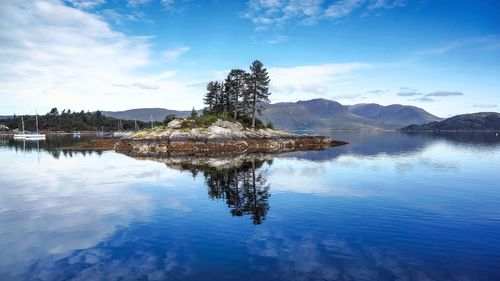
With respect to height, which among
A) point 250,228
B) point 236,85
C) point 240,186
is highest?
point 236,85

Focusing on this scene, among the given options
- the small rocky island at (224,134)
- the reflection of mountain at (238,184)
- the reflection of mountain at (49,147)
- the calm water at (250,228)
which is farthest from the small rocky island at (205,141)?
the calm water at (250,228)

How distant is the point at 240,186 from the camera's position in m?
40.2

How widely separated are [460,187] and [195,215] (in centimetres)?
3051

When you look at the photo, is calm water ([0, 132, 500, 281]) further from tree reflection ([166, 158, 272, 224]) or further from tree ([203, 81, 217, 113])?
tree ([203, 81, 217, 113])

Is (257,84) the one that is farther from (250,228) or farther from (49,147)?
(250,228)

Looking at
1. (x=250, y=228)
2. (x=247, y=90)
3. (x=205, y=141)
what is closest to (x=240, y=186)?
(x=250, y=228)

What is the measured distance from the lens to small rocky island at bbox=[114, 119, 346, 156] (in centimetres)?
8956

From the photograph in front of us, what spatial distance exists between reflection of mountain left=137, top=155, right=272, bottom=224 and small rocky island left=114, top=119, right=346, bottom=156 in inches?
1004

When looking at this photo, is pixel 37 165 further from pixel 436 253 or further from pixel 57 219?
pixel 436 253

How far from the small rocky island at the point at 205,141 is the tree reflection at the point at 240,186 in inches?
1076

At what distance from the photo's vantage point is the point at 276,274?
1655 centimetres

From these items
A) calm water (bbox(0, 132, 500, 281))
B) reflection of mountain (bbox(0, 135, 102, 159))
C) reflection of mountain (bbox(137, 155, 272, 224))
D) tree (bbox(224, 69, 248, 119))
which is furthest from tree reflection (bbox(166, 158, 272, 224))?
tree (bbox(224, 69, 248, 119))

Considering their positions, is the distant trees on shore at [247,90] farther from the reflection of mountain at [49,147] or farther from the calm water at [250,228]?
the calm water at [250,228]

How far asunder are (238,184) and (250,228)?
1737 cm
